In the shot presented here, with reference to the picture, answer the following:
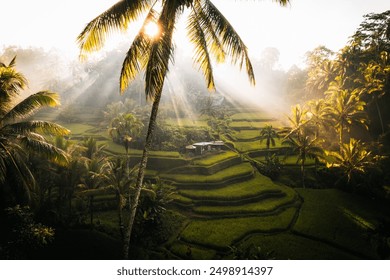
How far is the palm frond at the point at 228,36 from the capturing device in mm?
6594

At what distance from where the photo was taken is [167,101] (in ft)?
139

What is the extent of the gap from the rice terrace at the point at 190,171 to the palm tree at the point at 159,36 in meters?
0.03

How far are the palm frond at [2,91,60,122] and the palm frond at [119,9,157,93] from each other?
3459mm

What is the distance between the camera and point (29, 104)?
8.18 meters

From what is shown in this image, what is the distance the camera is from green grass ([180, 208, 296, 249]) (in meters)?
13.8

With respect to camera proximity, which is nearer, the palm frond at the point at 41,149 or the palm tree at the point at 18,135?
the palm tree at the point at 18,135

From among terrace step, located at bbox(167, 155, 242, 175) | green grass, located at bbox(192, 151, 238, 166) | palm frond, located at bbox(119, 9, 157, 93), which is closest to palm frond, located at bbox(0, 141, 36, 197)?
palm frond, located at bbox(119, 9, 157, 93)

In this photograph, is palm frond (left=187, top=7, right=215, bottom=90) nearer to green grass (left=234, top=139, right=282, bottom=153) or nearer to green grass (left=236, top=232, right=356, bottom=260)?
green grass (left=236, top=232, right=356, bottom=260)

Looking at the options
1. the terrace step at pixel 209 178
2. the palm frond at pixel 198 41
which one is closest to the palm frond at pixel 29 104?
the palm frond at pixel 198 41

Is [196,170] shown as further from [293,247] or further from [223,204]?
[293,247]

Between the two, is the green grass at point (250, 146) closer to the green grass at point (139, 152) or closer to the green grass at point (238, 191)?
the green grass at point (238, 191)

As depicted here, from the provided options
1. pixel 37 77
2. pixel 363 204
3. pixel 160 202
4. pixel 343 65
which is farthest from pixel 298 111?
pixel 37 77

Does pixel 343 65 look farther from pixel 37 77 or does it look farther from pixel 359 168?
pixel 37 77

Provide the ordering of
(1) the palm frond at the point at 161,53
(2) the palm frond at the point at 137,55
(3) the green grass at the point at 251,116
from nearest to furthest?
(1) the palm frond at the point at 161,53
(2) the palm frond at the point at 137,55
(3) the green grass at the point at 251,116
